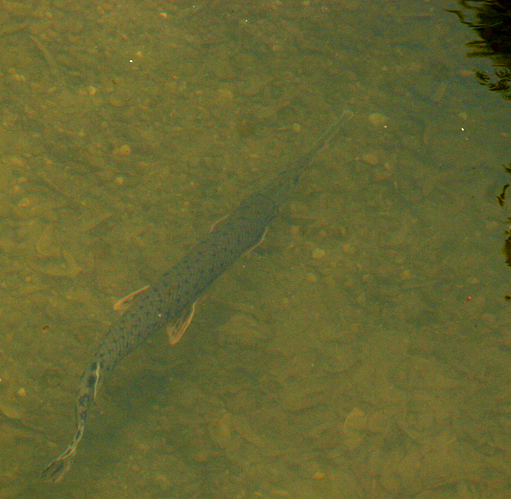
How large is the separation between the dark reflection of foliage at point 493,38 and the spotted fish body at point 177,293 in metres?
3.55

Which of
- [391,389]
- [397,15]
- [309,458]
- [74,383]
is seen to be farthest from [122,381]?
[397,15]

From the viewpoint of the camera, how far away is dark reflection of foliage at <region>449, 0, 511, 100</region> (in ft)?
20.9

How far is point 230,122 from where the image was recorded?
19.6 feet

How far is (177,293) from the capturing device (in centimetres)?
425

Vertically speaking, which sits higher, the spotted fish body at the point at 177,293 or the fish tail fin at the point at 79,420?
the spotted fish body at the point at 177,293

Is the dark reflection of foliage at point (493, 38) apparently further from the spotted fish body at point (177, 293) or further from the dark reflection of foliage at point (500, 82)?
the spotted fish body at point (177, 293)

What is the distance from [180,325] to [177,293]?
44cm

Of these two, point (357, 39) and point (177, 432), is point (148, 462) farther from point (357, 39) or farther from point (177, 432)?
point (357, 39)

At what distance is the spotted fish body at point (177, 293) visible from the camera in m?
3.78

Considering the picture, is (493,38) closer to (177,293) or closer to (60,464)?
(177,293)

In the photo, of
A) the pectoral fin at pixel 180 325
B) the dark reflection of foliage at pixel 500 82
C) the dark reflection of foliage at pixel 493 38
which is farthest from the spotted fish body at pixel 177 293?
the dark reflection of foliage at pixel 493 38

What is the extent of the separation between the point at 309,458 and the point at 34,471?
2.71 m

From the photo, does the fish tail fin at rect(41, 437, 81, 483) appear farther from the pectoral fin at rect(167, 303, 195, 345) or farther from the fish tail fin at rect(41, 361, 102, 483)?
the pectoral fin at rect(167, 303, 195, 345)

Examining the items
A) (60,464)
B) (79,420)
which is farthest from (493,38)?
(60,464)
